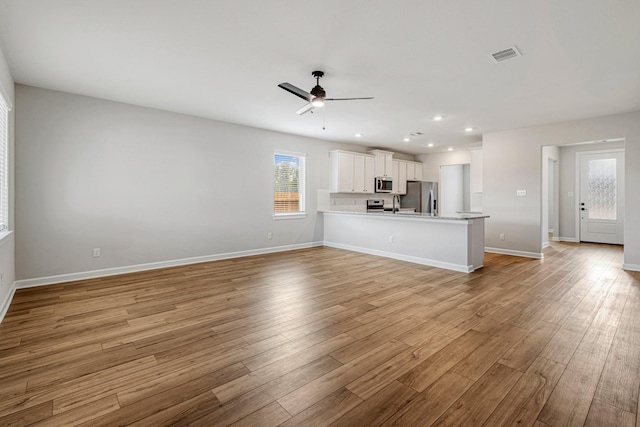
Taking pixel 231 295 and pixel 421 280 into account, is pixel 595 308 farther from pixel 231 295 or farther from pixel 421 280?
pixel 231 295

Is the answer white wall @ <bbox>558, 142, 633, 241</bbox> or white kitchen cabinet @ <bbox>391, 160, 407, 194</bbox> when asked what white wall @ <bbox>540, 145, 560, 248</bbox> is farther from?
white kitchen cabinet @ <bbox>391, 160, 407, 194</bbox>

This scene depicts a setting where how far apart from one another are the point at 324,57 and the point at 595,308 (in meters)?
4.06

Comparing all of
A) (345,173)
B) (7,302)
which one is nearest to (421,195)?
(345,173)

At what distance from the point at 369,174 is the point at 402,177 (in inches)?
56.3

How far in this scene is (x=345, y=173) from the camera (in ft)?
25.4

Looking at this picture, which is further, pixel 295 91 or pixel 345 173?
pixel 345 173

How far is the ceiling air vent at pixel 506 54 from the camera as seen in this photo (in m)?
2.96

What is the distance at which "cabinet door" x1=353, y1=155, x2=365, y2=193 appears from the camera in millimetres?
7926

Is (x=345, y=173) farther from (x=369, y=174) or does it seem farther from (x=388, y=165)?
(x=388, y=165)

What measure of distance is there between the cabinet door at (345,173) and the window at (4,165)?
19.2ft

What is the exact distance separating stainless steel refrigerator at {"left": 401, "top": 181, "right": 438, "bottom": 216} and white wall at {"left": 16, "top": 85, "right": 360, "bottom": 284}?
4.74 meters

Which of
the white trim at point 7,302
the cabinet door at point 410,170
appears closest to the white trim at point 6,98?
the white trim at point 7,302

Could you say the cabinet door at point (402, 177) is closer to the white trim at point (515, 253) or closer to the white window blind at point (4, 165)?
the white trim at point (515, 253)

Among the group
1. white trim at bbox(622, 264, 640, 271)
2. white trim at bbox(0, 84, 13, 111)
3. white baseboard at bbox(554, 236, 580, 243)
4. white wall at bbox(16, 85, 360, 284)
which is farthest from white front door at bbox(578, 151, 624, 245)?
white trim at bbox(0, 84, 13, 111)
